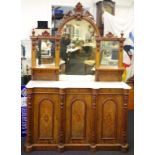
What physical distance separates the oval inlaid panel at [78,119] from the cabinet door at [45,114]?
207 millimetres

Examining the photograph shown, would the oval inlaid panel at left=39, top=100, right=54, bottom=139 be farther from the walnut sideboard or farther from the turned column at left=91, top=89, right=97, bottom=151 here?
the turned column at left=91, top=89, right=97, bottom=151

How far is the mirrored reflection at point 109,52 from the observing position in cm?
354

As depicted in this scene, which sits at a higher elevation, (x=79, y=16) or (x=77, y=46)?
(x=79, y=16)

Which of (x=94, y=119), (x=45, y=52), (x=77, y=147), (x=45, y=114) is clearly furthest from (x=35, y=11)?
(x=77, y=147)

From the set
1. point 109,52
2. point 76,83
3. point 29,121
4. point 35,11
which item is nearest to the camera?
point 29,121

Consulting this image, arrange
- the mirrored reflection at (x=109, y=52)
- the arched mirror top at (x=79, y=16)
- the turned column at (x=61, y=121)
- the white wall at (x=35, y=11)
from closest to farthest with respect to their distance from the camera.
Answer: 1. the turned column at (x=61, y=121)
2. the arched mirror top at (x=79, y=16)
3. the mirrored reflection at (x=109, y=52)
4. the white wall at (x=35, y=11)

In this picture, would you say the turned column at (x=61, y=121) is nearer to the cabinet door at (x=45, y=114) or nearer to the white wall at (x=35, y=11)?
the cabinet door at (x=45, y=114)

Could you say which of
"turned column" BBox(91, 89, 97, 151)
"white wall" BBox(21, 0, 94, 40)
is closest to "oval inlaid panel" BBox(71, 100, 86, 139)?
"turned column" BBox(91, 89, 97, 151)

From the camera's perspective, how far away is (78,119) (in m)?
3.32

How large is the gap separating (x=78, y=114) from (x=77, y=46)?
95 cm

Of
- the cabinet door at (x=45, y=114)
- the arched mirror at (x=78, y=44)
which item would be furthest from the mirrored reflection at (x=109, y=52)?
the cabinet door at (x=45, y=114)

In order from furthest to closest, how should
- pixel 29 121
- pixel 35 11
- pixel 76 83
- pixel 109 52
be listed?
pixel 35 11, pixel 109 52, pixel 76 83, pixel 29 121

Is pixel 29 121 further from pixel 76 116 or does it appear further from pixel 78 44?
pixel 78 44
